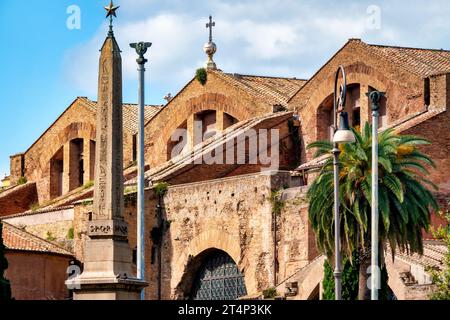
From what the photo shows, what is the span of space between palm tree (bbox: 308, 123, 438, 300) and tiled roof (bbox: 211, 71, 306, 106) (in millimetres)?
17023

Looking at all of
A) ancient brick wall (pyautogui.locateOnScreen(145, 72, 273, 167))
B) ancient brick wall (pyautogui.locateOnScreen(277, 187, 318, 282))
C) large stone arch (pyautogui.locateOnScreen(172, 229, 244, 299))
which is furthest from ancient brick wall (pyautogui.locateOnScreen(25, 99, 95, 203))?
ancient brick wall (pyautogui.locateOnScreen(277, 187, 318, 282))

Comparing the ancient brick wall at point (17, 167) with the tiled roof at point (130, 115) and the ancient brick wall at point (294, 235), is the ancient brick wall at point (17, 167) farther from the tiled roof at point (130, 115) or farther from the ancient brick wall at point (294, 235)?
the ancient brick wall at point (294, 235)

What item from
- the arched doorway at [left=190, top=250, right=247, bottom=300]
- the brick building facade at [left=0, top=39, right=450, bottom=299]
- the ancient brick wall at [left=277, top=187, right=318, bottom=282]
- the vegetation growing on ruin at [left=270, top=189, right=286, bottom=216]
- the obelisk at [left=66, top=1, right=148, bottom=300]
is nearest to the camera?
the obelisk at [left=66, top=1, right=148, bottom=300]

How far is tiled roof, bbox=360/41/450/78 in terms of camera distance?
4775cm

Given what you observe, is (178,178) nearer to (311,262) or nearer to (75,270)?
(75,270)

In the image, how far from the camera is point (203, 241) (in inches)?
1897

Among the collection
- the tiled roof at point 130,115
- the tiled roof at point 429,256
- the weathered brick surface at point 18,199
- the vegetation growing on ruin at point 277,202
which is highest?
the tiled roof at point 130,115

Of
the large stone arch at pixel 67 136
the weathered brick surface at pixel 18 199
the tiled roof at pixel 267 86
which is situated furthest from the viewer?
the weathered brick surface at pixel 18 199

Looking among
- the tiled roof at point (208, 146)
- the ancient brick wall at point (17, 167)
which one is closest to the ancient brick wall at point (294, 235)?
the tiled roof at point (208, 146)

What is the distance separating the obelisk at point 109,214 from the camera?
26.0 metres

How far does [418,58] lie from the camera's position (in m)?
49.7

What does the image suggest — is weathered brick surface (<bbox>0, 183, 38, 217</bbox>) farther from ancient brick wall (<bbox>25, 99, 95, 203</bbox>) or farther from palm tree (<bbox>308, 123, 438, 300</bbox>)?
palm tree (<bbox>308, 123, 438, 300</bbox>)

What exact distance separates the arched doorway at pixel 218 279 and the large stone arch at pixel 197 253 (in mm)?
229
